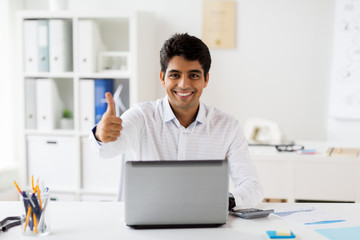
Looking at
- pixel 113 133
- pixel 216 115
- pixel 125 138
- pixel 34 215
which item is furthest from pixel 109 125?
pixel 216 115

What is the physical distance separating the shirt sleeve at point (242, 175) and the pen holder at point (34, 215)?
2.14ft

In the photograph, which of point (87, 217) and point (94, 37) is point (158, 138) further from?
point (94, 37)

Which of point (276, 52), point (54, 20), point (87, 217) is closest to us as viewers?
point (87, 217)

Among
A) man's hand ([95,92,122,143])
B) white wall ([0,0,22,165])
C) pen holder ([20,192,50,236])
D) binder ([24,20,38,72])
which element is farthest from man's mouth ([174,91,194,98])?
white wall ([0,0,22,165])

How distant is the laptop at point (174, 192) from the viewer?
4.17ft

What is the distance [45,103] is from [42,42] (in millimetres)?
412

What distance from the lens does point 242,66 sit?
10.6 ft

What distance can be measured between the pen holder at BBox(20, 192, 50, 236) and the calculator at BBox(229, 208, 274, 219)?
1.95ft

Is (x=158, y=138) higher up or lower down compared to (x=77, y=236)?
higher up

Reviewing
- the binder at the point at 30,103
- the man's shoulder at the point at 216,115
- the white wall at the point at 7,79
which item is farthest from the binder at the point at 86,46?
the man's shoulder at the point at 216,115

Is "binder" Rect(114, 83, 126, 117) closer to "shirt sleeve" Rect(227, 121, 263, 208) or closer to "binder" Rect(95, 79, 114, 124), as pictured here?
"binder" Rect(95, 79, 114, 124)

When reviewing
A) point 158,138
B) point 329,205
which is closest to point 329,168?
point 329,205

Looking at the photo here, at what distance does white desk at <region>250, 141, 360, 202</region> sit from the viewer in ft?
8.36

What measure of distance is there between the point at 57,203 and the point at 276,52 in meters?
2.11
